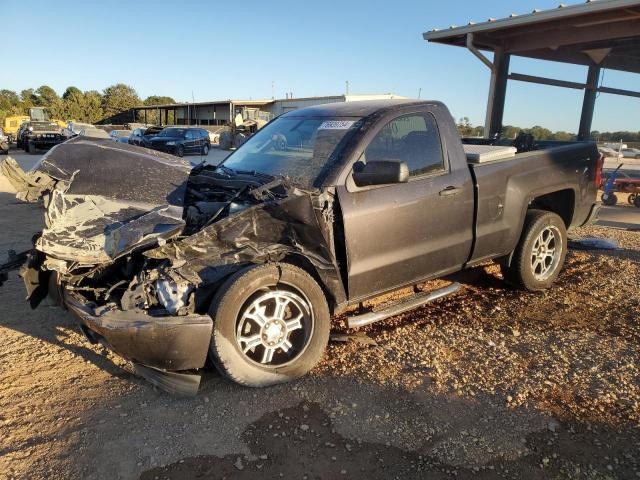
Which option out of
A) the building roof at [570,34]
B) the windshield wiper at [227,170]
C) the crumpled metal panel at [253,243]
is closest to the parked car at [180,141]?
the building roof at [570,34]

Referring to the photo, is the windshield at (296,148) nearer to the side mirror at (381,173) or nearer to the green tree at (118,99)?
the side mirror at (381,173)

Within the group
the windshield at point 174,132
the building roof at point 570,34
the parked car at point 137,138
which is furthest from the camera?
the parked car at point 137,138

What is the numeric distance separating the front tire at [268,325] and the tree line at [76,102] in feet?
196

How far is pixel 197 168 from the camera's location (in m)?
4.39

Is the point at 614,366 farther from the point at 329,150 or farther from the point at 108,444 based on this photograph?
the point at 108,444

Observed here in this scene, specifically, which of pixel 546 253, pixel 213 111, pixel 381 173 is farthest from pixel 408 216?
pixel 213 111

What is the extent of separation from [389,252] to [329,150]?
926mm

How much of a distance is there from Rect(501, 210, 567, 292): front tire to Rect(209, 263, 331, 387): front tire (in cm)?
248

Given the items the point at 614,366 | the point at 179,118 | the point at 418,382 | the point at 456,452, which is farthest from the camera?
the point at 179,118

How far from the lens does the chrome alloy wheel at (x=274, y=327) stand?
3180 millimetres

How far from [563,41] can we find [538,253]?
8.45m

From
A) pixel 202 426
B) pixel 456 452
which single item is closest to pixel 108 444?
pixel 202 426

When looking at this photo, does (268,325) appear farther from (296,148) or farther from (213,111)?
(213,111)

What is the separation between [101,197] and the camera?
343 centimetres
